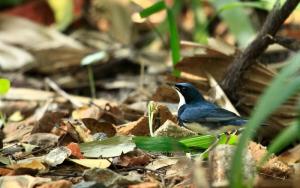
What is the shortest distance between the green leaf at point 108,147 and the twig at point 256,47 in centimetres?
115

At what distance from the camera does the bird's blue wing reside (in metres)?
3.39

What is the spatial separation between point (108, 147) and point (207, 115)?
69 cm

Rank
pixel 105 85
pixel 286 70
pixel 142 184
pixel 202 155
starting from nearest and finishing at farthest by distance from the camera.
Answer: pixel 286 70 → pixel 142 184 → pixel 202 155 → pixel 105 85

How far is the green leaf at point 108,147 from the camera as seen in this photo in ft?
9.63

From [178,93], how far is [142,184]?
1.56 metres

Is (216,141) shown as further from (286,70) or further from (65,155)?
(286,70)

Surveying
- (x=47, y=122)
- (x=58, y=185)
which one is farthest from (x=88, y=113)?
(x=58, y=185)

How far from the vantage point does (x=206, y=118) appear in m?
3.47

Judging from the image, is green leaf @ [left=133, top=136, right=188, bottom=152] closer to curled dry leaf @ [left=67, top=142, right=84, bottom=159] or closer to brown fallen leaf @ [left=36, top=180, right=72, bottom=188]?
curled dry leaf @ [left=67, top=142, right=84, bottom=159]

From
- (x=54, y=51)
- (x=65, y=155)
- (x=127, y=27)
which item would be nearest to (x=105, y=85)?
(x=54, y=51)

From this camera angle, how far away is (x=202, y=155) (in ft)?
8.89

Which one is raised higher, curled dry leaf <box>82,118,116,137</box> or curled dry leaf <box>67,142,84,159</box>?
curled dry leaf <box>67,142,84,159</box>

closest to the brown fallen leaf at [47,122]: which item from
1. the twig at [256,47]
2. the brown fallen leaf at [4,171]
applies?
the brown fallen leaf at [4,171]

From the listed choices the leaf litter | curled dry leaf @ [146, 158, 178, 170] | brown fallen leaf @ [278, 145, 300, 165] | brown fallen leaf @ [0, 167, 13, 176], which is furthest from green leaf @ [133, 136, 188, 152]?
brown fallen leaf @ [278, 145, 300, 165]
